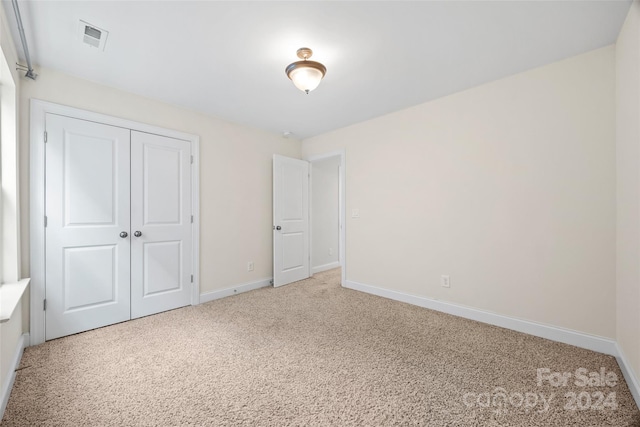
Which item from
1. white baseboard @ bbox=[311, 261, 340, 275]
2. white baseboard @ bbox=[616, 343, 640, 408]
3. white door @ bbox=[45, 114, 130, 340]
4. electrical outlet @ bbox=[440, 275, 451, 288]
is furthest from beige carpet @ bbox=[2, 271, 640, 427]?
white baseboard @ bbox=[311, 261, 340, 275]

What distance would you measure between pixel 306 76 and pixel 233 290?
9.29 feet

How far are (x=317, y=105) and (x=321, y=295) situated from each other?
7.99 ft

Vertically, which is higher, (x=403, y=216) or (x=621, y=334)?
(x=403, y=216)

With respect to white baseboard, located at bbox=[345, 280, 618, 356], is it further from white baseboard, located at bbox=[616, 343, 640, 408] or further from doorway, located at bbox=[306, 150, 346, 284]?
doorway, located at bbox=[306, 150, 346, 284]

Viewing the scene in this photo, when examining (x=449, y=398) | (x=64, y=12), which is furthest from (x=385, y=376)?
(x=64, y=12)

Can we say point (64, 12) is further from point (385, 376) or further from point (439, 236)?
point (439, 236)

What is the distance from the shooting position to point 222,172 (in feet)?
11.6

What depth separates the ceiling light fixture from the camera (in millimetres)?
2100

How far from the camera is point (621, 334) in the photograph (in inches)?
74.5

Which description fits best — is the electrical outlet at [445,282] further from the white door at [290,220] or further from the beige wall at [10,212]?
the beige wall at [10,212]

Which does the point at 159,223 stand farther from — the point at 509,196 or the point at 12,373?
the point at 509,196

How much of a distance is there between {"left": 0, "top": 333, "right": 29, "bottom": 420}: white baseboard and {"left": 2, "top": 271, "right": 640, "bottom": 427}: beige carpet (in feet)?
0.15

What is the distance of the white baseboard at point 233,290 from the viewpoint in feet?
11.0

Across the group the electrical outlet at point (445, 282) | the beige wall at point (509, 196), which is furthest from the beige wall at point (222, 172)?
the electrical outlet at point (445, 282)
